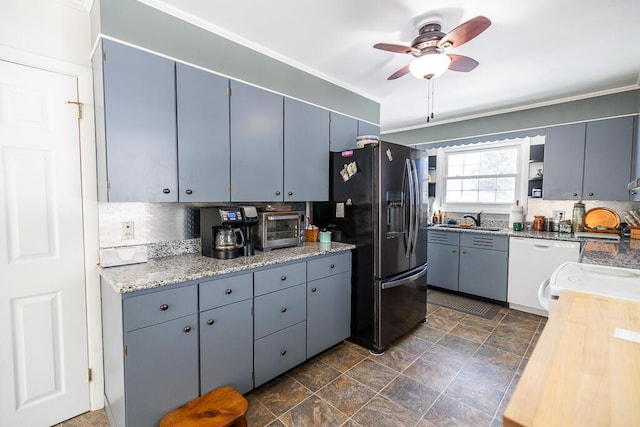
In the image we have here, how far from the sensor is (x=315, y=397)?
2.02m

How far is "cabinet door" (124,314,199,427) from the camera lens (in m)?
1.48

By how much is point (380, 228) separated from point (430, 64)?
4.24ft

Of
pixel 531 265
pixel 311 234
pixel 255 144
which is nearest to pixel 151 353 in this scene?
pixel 255 144

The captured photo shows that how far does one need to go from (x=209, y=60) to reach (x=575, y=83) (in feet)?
12.1

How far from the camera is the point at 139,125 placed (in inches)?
67.9

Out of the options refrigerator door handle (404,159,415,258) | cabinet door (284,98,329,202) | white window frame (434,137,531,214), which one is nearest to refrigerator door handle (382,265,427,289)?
refrigerator door handle (404,159,415,258)

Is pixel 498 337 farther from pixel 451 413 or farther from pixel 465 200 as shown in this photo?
pixel 465 200

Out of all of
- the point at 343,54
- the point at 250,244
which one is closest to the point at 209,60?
the point at 343,54

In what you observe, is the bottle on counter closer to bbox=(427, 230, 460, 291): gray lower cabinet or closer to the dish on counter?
the dish on counter

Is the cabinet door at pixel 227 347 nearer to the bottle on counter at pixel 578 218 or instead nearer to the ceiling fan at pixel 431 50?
the ceiling fan at pixel 431 50

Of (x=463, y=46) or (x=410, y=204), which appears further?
(x=410, y=204)

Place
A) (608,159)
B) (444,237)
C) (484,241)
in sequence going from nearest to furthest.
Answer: (608,159) < (484,241) < (444,237)

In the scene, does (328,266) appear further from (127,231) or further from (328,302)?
(127,231)

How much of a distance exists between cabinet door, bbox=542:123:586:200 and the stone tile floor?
1750 millimetres
